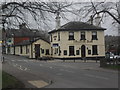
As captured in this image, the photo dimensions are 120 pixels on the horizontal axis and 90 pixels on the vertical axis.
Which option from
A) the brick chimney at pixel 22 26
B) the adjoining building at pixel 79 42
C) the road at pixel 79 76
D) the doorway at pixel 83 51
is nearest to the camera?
the road at pixel 79 76

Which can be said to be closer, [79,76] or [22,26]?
[22,26]

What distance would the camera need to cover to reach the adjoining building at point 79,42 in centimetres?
6538

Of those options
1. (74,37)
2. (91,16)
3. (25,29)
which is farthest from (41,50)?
(25,29)

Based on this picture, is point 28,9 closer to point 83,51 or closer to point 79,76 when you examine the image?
point 79,76

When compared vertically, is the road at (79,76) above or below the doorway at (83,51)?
below

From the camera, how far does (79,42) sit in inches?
2594

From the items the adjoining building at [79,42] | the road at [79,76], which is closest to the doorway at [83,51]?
the adjoining building at [79,42]

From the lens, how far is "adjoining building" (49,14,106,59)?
2574 inches

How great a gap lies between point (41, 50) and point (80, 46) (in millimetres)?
14080

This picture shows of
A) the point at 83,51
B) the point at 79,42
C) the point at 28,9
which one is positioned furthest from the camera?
the point at 79,42

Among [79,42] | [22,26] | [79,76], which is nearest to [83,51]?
[79,42]

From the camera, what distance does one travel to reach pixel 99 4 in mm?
29812

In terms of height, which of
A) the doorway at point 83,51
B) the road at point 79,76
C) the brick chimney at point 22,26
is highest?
the brick chimney at point 22,26

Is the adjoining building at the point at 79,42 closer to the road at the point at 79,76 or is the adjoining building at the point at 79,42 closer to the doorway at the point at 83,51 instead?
the doorway at the point at 83,51
